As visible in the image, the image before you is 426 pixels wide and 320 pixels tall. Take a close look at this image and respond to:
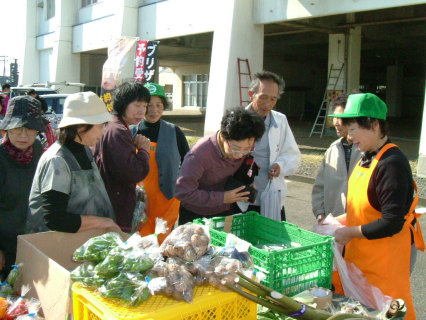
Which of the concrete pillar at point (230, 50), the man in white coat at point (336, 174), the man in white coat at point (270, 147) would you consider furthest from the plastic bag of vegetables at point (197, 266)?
the concrete pillar at point (230, 50)

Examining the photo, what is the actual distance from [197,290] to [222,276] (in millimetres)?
112

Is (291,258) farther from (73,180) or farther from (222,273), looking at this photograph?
(73,180)

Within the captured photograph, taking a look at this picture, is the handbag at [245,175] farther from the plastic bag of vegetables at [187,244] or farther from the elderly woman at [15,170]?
the elderly woman at [15,170]

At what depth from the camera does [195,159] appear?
2752 mm

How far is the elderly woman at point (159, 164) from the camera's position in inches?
155

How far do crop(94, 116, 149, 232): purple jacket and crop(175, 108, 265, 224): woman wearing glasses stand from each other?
0.45m

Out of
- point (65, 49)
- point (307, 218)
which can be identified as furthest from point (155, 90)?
point (65, 49)

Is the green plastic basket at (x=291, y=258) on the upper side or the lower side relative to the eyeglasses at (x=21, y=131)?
lower

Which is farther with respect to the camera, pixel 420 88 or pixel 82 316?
pixel 420 88

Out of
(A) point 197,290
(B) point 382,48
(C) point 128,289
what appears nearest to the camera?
(C) point 128,289

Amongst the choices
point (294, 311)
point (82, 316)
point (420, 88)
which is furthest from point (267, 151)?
point (420, 88)

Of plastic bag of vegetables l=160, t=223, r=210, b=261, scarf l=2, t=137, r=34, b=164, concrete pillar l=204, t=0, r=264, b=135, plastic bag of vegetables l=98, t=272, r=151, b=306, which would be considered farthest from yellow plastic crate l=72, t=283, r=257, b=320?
concrete pillar l=204, t=0, r=264, b=135

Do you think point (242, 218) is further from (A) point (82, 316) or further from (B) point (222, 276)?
(A) point (82, 316)

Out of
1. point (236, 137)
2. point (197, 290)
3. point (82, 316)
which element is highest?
point (236, 137)
